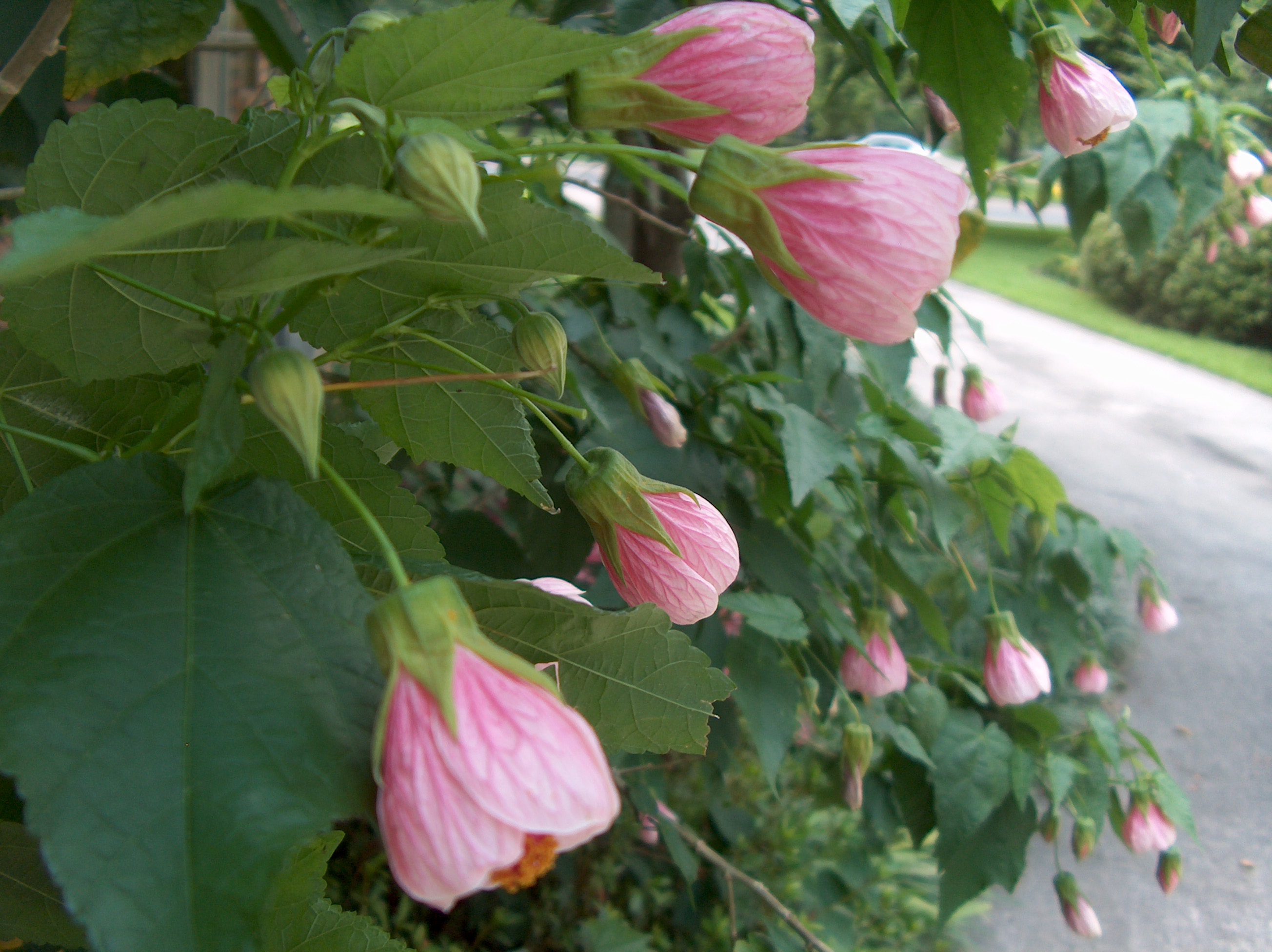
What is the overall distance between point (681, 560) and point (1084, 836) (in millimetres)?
1257

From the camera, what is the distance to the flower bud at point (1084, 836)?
4.34ft

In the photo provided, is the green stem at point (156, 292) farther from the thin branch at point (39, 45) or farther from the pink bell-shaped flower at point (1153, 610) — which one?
the pink bell-shaped flower at point (1153, 610)

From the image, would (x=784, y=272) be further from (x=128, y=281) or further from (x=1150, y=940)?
(x=1150, y=940)

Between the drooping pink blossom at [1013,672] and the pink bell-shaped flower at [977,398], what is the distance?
0.55m

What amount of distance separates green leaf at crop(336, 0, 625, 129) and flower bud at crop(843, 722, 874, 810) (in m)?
0.96

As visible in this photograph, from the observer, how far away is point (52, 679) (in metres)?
0.23

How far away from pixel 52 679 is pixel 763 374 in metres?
0.67

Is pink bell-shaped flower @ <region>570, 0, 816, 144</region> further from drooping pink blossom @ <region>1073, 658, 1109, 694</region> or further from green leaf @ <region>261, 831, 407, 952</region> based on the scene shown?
drooping pink blossom @ <region>1073, 658, 1109, 694</region>

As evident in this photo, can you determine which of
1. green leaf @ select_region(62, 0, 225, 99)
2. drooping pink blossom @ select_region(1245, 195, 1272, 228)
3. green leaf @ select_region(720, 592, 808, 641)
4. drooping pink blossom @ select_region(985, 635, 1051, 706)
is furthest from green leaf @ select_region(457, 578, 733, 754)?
drooping pink blossom @ select_region(1245, 195, 1272, 228)

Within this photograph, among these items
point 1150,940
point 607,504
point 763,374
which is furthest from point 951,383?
point 607,504

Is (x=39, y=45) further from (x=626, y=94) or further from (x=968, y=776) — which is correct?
(x=968, y=776)

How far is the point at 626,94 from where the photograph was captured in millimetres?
313

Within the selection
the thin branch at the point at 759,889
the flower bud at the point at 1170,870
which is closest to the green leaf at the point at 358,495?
the thin branch at the point at 759,889

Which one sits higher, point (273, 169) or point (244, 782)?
point (273, 169)
